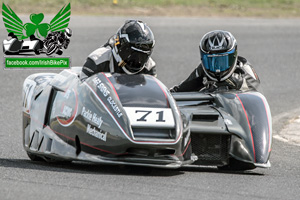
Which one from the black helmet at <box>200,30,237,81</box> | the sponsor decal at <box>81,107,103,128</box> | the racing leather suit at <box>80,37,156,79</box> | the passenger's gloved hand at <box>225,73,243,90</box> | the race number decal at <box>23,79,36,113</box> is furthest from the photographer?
the passenger's gloved hand at <box>225,73,243,90</box>

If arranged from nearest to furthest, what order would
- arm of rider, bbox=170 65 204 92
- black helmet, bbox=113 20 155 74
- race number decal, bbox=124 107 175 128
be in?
race number decal, bbox=124 107 175 128 < black helmet, bbox=113 20 155 74 < arm of rider, bbox=170 65 204 92

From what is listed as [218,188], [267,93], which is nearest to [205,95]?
[218,188]

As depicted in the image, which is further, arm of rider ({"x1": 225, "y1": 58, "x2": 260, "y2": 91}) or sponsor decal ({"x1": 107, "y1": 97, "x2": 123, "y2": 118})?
arm of rider ({"x1": 225, "y1": 58, "x2": 260, "y2": 91})

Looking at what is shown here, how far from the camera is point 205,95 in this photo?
8195 millimetres

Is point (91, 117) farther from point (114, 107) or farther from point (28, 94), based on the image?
point (28, 94)

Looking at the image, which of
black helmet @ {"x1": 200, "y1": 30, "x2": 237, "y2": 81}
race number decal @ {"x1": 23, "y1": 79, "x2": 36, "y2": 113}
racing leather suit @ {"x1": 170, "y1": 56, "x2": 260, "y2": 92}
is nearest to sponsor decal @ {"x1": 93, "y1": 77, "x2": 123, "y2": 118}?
race number decal @ {"x1": 23, "y1": 79, "x2": 36, "y2": 113}

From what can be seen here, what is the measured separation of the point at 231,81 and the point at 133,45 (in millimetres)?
1553

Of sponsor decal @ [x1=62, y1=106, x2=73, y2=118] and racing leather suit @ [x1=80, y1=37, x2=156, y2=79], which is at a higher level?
racing leather suit @ [x1=80, y1=37, x2=156, y2=79]

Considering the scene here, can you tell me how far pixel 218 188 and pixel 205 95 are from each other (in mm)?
1975

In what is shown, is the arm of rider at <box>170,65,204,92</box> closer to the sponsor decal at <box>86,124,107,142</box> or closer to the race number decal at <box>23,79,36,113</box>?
the race number decal at <box>23,79,36,113</box>

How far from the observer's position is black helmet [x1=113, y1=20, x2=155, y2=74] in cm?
781

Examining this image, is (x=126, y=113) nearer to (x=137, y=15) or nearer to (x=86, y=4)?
(x=137, y=15)

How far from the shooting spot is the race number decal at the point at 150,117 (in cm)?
668

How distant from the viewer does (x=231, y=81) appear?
883 cm
